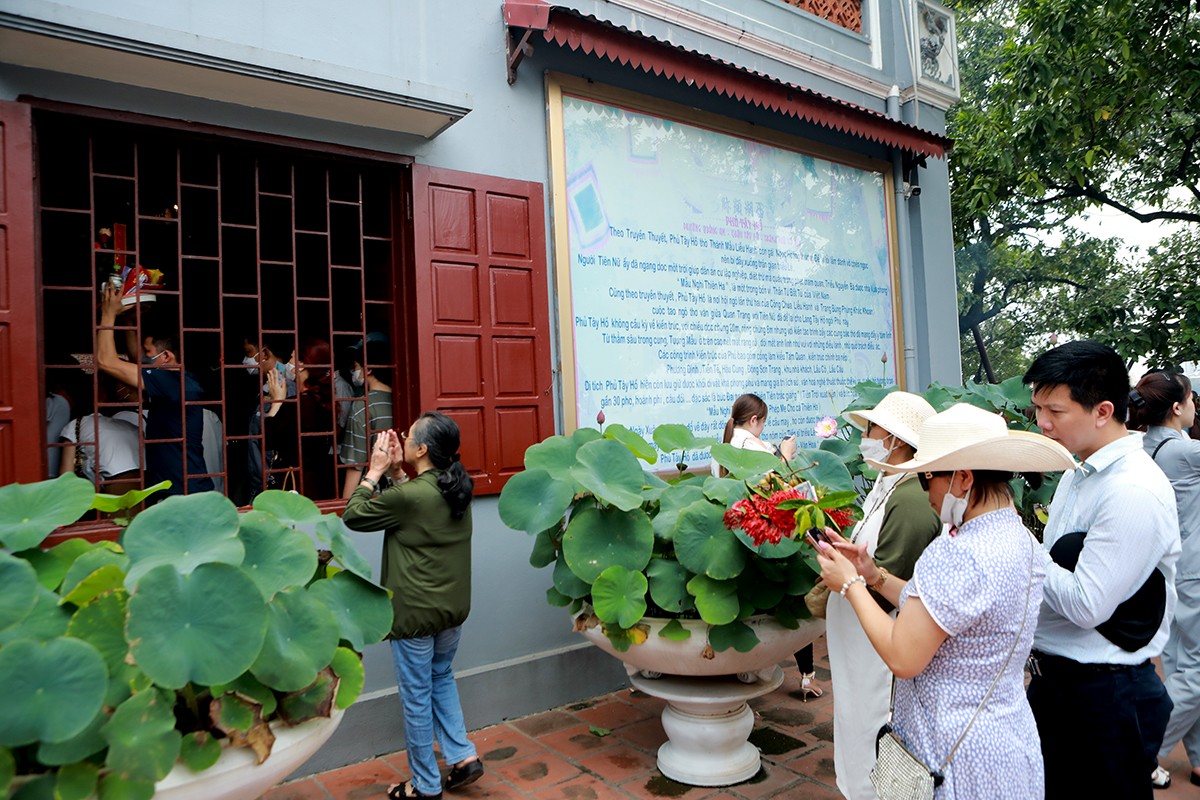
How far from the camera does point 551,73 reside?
15.2ft

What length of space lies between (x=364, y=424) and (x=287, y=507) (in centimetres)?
211

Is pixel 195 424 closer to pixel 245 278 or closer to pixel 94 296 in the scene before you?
pixel 94 296

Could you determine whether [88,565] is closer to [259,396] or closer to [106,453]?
[106,453]

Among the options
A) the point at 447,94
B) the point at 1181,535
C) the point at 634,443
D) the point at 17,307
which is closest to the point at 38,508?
the point at 17,307

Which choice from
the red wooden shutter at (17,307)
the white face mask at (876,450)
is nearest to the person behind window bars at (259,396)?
the red wooden shutter at (17,307)

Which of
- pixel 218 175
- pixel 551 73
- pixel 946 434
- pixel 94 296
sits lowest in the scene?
pixel 946 434

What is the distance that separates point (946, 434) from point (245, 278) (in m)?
6.83

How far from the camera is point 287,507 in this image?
2.12m

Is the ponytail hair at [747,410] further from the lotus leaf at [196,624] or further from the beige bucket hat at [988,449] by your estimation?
the lotus leaf at [196,624]

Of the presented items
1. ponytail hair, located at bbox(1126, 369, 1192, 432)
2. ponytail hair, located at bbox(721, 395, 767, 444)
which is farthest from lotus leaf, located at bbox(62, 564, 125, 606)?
ponytail hair, located at bbox(1126, 369, 1192, 432)

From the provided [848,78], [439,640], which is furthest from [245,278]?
[848,78]

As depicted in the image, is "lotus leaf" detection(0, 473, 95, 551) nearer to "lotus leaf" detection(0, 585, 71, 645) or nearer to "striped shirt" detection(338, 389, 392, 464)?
"lotus leaf" detection(0, 585, 71, 645)

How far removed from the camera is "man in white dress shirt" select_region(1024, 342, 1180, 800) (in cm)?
202

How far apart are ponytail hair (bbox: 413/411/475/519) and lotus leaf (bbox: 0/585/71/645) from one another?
182 centimetres
